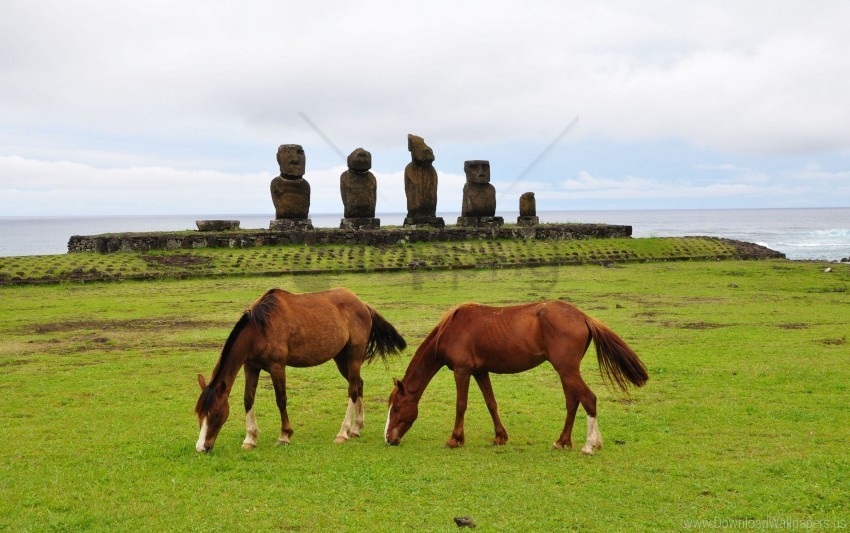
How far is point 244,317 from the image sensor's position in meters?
8.45

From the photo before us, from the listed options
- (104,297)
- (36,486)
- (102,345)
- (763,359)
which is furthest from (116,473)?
(104,297)

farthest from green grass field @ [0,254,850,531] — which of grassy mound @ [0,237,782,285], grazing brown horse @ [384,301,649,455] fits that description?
grassy mound @ [0,237,782,285]

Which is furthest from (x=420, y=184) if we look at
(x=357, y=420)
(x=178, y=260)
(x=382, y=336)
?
(x=357, y=420)

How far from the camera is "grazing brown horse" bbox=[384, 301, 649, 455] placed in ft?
27.2

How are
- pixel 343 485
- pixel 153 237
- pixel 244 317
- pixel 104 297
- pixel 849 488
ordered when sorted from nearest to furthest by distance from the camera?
pixel 849 488, pixel 343 485, pixel 244 317, pixel 104 297, pixel 153 237

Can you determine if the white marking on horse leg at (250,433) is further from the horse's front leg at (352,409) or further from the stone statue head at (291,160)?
the stone statue head at (291,160)

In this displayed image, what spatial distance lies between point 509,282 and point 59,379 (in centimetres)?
1706

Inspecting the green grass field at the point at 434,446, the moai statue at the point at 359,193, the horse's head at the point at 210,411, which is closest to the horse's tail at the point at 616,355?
the green grass field at the point at 434,446

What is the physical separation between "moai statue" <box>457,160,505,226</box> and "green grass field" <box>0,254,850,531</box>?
855 inches

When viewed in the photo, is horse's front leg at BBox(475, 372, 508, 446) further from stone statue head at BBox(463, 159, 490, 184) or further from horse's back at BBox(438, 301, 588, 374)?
stone statue head at BBox(463, 159, 490, 184)

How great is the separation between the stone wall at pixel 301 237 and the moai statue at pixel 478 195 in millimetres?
1625

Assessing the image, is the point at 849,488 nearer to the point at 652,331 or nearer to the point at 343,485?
the point at 343,485

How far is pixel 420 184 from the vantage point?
122 ft

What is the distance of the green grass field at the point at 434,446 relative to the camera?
6543 millimetres
